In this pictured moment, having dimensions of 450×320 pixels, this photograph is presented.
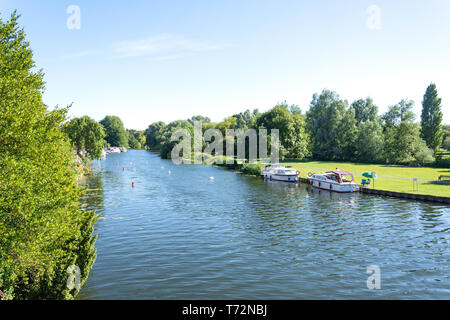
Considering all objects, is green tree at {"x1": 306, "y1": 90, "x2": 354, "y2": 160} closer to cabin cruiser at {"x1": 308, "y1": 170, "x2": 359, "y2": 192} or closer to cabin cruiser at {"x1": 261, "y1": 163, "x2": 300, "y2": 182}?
cabin cruiser at {"x1": 261, "y1": 163, "x2": 300, "y2": 182}

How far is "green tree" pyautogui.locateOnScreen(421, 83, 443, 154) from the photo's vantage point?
9684 centimetres

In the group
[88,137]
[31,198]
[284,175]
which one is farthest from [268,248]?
[88,137]

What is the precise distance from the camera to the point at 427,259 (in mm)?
23641

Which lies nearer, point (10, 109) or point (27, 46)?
point (10, 109)

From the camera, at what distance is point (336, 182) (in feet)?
177

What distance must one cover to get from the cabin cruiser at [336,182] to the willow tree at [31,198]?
43.8m

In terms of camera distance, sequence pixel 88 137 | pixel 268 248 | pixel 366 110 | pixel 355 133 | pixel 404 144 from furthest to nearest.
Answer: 1. pixel 366 110
2. pixel 355 133
3. pixel 404 144
4. pixel 88 137
5. pixel 268 248

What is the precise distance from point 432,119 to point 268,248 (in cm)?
9416

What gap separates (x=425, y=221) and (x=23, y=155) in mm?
35869

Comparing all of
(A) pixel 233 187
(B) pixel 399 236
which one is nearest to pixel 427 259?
(B) pixel 399 236

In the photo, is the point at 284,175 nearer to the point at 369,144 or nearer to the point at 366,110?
the point at 369,144

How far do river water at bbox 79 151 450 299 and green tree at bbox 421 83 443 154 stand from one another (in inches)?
2563

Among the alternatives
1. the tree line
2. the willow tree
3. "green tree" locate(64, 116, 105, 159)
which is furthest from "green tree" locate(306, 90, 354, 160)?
the willow tree
